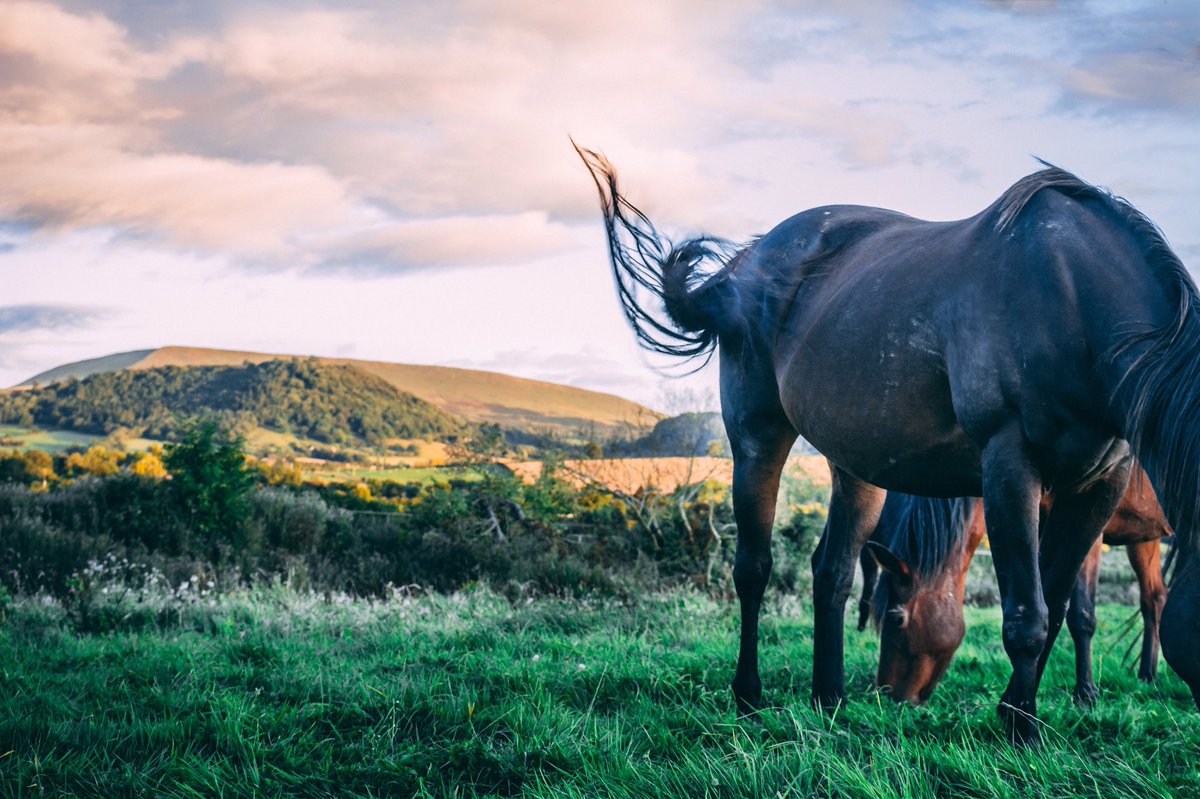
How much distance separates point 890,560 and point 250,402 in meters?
21.7

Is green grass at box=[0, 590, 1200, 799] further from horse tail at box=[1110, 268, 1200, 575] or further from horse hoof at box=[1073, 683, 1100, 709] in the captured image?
horse tail at box=[1110, 268, 1200, 575]

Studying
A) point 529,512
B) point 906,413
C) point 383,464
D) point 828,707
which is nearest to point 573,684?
point 828,707

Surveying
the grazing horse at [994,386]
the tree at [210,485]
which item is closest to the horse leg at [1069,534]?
the grazing horse at [994,386]

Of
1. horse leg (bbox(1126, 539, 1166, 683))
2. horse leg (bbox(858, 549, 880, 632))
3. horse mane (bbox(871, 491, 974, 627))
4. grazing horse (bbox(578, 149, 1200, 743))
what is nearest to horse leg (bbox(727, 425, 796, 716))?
grazing horse (bbox(578, 149, 1200, 743))

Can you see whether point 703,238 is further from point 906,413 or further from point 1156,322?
point 1156,322

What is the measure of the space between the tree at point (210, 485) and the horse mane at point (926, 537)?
28.2ft

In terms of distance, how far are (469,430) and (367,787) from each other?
10.4m

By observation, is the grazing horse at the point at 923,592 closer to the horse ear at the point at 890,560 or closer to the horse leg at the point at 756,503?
the horse ear at the point at 890,560

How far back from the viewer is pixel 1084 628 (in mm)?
5328

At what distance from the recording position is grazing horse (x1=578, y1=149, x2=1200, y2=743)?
8.80 feet

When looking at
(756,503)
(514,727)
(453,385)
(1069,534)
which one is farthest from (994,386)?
(453,385)

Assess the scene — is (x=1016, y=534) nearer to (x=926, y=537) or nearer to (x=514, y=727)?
(x=926, y=537)

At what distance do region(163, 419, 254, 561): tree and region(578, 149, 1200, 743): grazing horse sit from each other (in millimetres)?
8341

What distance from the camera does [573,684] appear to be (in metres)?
4.21
